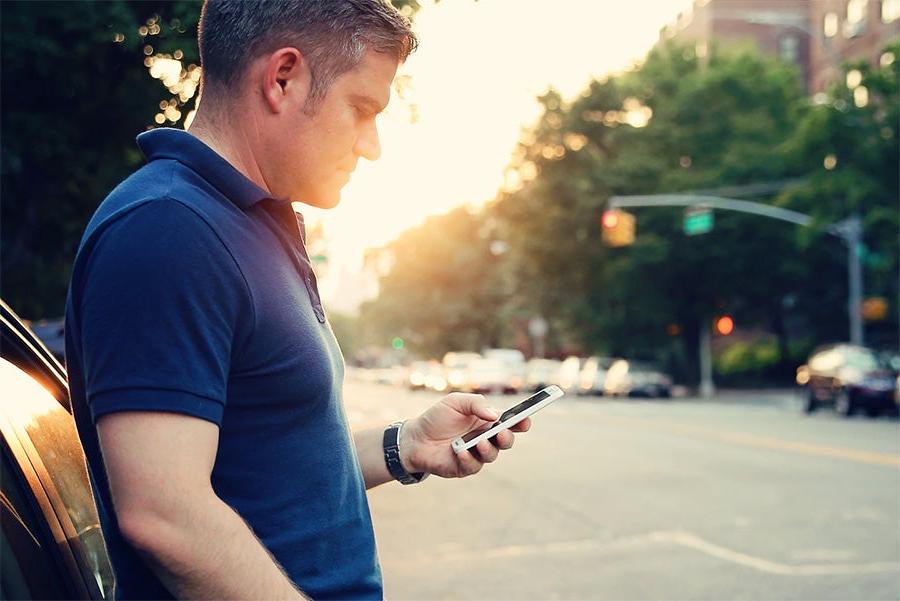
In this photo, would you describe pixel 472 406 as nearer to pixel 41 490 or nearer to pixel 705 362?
pixel 41 490

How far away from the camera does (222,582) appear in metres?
1.59

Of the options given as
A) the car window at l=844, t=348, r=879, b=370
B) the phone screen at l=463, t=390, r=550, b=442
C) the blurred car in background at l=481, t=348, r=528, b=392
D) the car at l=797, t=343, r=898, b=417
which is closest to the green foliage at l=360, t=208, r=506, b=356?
the blurred car in background at l=481, t=348, r=528, b=392

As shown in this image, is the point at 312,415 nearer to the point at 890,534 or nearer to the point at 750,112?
the point at 890,534

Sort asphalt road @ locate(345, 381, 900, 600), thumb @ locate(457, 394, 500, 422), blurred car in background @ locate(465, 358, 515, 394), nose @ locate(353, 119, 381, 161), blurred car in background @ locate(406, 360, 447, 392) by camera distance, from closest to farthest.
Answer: nose @ locate(353, 119, 381, 161)
thumb @ locate(457, 394, 500, 422)
asphalt road @ locate(345, 381, 900, 600)
blurred car in background @ locate(465, 358, 515, 394)
blurred car in background @ locate(406, 360, 447, 392)

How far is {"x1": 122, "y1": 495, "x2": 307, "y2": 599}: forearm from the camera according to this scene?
157 cm

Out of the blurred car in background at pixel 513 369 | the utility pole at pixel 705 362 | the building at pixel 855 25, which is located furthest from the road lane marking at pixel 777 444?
the building at pixel 855 25

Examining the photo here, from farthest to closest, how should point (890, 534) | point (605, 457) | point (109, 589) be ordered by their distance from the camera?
point (605, 457)
point (890, 534)
point (109, 589)

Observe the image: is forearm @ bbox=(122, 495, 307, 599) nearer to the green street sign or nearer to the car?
the car

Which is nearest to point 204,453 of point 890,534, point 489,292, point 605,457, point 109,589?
point 109,589

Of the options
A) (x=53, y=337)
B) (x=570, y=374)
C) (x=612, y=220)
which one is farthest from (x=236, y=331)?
(x=570, y=374)

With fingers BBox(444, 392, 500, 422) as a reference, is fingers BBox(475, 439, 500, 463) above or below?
below

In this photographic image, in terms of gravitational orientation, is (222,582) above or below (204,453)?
below

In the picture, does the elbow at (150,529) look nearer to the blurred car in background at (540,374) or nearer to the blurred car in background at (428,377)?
the blurred car in background at (540,374)

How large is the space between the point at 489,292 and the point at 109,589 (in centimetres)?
7839
